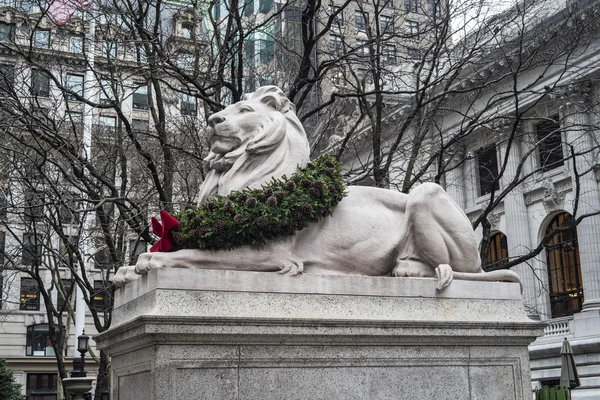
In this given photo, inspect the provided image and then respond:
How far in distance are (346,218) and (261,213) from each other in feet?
3.48

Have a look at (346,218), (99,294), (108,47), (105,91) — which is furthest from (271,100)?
(99,294)

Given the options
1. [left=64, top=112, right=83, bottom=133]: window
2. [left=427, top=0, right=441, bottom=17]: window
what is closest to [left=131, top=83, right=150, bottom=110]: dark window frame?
[left=64, top=112, right=83, bottom=133]: window

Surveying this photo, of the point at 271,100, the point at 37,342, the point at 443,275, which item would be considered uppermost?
the point at 37,342

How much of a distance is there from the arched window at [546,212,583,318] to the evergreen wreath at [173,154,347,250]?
31.6 m

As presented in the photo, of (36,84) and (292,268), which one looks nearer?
(292,268)

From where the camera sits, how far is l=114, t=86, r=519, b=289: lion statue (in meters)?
8.20

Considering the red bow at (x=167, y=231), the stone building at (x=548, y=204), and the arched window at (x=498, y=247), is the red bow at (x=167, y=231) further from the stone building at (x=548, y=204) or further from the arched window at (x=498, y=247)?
the arched window at (x=498, y=247)

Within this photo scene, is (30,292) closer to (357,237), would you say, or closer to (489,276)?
(357,237)

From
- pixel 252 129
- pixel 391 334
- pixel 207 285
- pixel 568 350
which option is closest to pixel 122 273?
pixel 207 285

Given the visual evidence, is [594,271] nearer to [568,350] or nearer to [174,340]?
[568,350]

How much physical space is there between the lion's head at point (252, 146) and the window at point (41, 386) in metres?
49.3

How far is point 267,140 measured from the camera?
8.41m

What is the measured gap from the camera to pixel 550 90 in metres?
17.6

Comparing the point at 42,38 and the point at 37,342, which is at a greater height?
the point at 42,38
